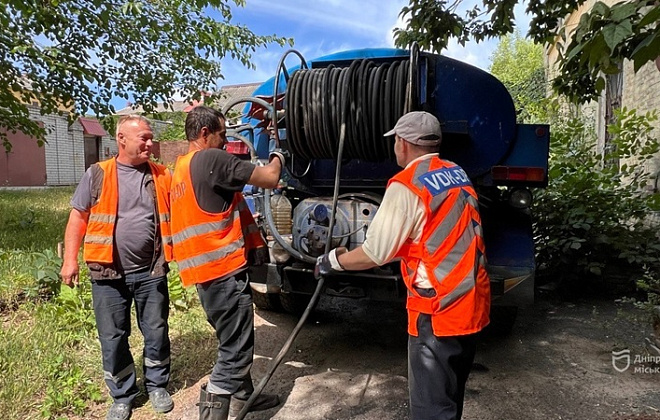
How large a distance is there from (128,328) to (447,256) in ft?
6.72

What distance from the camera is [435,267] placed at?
6.60ft

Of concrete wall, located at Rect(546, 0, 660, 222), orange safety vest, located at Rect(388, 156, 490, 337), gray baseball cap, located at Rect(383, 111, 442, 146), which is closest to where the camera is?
orange safety vest, located at Rect(388, 156, 490, 337)

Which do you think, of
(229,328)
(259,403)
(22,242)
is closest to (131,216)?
(229,328)

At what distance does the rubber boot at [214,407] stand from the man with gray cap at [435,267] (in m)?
1.13

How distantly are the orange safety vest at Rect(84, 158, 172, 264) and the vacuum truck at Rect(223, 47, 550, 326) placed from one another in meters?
0.63

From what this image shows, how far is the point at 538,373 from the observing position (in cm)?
335

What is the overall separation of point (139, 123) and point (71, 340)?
5.95ft

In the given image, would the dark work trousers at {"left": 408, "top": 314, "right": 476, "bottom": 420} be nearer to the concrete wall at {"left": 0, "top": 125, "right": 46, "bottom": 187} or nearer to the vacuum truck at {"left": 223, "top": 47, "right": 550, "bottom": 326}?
the vacuum truck at {"left": 223, "top": 47, "right": 550, "bottom": 326}

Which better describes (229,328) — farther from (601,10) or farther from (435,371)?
(601,10)

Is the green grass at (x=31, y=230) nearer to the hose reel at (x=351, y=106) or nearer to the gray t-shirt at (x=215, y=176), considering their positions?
the gray t-shirt at (x=215, y=176)

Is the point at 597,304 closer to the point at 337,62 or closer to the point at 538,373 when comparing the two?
the point at 538,373

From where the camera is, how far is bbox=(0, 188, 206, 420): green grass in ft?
9.54

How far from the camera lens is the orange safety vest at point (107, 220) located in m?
2.84

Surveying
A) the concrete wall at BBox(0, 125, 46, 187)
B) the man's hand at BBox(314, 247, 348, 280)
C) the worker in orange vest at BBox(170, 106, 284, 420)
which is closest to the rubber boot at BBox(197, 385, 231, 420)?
the worker in orange vest at BBox(170, 106, 284, 420)
